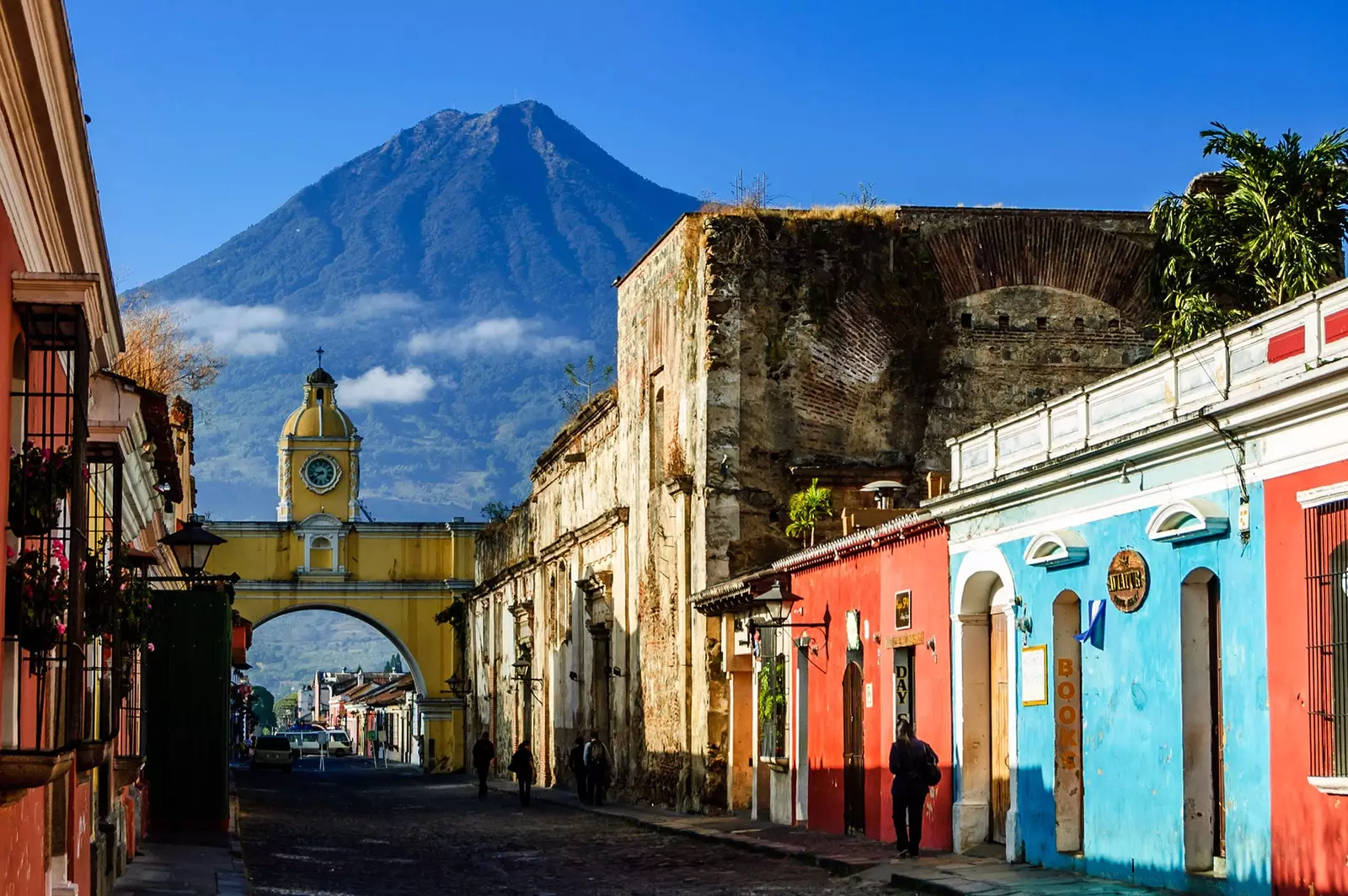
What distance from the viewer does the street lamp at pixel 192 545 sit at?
19.9 metres

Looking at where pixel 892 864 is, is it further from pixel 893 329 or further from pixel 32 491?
pixel 893 329

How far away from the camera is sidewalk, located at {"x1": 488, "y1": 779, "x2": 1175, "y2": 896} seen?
47.9 feet

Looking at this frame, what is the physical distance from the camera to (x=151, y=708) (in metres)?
21.8

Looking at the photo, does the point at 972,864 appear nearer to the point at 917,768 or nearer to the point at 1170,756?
the point at 917,768

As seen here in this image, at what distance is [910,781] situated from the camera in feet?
57.7

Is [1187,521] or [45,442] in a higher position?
[45,442]

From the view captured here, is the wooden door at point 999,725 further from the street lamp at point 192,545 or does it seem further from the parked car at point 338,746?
the parked car at point 338,746

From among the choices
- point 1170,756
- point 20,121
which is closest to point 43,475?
point 20,121

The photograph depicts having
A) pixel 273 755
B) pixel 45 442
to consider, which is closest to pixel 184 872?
pixel 45 442

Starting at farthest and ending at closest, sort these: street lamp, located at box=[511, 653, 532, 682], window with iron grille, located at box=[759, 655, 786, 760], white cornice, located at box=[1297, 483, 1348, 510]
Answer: street lamp, located at box=[511, 653, 532, 682] < window with iron grille, located at box=[759, 655, 786, 760] < white cornice, located at box=[1297, 483, 1348, 510]

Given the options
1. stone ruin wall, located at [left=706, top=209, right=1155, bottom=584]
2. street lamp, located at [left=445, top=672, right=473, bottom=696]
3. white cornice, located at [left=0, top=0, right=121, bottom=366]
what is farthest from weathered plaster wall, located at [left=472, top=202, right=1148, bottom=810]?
street lamp, located at [left=445, top=672, right=473, bottom=696]

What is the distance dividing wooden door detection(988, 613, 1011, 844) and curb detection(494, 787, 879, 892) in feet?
4.95

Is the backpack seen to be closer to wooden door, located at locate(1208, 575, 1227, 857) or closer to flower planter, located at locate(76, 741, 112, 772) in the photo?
wooden door, located at locate(1208, 575, 1227, 857)

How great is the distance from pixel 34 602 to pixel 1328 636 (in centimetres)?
773
